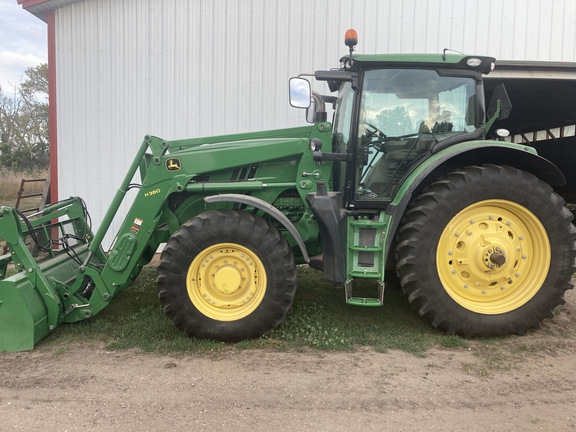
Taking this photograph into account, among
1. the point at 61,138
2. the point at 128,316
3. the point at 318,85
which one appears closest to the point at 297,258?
the point at 128,316

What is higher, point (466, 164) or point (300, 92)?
point (300, 92)

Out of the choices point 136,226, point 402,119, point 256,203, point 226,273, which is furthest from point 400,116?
point 136,226

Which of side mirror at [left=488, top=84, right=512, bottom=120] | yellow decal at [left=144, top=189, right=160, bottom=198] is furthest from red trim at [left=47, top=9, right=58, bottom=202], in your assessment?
→ side mirror at [left=488, top=84, right=512, bottom=120]

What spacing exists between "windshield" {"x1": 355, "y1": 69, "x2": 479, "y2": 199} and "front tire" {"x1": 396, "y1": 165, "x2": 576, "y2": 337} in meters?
0.37

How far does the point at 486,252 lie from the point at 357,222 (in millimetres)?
1049

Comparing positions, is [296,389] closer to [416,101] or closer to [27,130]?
[416,101]

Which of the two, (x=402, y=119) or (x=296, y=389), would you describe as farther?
(x=402, y=119)

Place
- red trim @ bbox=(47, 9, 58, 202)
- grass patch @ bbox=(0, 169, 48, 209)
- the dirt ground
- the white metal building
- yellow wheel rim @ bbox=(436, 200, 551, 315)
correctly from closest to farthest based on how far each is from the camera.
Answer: the dirt ground → yellow wheel rim @ bbox=(436, 200, 551, 315) → the white metal building → red trim @ bbox=(47, 9, 58, 202) → grass patch @ bbox=(0, 169, 48, 209)

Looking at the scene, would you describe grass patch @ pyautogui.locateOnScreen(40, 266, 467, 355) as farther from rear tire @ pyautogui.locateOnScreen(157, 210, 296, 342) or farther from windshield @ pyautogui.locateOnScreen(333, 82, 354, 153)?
windshield @ pyautogui.locateOnScreen(333, 82, 354, 153)

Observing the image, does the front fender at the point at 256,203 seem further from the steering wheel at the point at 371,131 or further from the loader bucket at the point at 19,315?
the loader bucket at the point at 19,315

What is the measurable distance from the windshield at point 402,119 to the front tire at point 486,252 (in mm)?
369

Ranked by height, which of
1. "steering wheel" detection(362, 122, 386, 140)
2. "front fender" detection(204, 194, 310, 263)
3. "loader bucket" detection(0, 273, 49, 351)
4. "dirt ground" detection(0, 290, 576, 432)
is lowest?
"dirt ground" detection(0, 290, 576, 432)

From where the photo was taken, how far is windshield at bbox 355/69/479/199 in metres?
3.29

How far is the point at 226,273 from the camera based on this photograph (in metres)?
3.10
